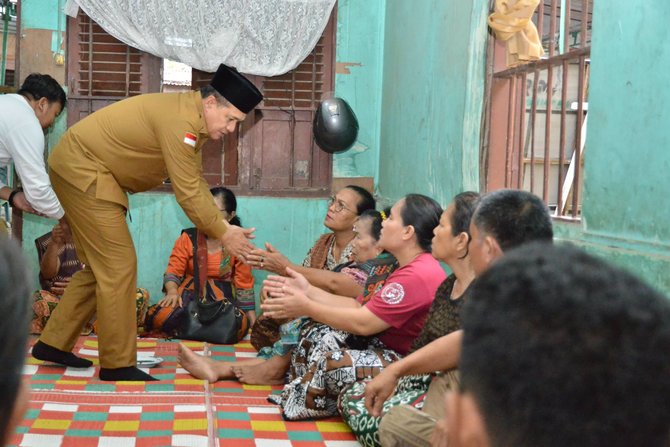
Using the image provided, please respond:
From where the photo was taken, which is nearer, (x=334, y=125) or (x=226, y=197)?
(x=226, y=197)

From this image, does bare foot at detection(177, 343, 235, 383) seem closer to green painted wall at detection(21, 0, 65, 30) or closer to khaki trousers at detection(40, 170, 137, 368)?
khaki trousers at detection(40, 170, 137, 368)

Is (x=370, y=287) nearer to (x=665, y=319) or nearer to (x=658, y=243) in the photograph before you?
(x=658, y=243)

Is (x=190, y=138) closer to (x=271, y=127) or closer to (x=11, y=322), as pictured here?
(x=271, y=127)

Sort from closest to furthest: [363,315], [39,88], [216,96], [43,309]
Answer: [363,315] → [216,96] → [39,88] → [43,309]

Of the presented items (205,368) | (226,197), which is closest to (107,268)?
(205,368)

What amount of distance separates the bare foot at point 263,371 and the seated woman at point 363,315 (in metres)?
0.25

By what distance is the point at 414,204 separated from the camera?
9.40 ft

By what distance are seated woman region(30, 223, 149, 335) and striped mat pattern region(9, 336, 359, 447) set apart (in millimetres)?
748

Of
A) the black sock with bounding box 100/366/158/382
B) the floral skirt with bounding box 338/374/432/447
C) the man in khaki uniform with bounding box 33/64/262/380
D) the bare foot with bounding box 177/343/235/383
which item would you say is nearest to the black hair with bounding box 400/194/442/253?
the floral skirt with bounding box 338/374/432/447

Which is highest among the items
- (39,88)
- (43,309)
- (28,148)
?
(39,88)

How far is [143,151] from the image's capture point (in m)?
3.57

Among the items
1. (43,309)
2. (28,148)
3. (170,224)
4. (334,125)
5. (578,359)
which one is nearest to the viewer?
(578,359)

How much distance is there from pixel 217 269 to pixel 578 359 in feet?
13.5

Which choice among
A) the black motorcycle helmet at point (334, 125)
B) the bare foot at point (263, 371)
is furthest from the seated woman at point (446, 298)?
the black motorcycle helmet at point (334, 125)
